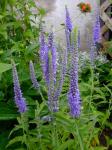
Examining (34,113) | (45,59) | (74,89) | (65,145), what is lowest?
(65,145)

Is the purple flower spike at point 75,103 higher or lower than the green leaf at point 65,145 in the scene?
higher

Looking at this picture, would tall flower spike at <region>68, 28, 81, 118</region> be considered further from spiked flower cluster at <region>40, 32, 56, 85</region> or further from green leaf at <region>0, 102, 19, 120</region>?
green leaf at <region>0, 102, 19, 120</region>

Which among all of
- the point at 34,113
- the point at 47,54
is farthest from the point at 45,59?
the point at 34,113

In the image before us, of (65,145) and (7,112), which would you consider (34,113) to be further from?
(65,145)

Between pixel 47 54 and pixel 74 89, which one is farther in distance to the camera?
pixel 47 54

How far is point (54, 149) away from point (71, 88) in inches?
25.3

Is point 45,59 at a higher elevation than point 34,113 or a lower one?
higher

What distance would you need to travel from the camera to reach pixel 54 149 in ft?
8.11

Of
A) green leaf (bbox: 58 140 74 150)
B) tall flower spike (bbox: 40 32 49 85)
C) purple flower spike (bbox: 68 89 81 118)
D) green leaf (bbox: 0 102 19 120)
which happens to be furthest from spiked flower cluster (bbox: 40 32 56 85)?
green leaf (bbox: 0 102 19 120)

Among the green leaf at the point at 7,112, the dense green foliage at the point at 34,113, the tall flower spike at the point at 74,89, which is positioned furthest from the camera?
the green leaf at the point at 7,112

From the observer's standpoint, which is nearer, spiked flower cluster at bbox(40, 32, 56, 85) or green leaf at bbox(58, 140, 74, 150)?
spiked flower cluster at bbox(40, 32, 56, 85)

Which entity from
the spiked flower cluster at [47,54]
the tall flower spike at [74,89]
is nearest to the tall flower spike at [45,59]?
the spiked flower cluster at [47,54]

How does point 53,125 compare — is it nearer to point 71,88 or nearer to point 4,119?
point 71,88

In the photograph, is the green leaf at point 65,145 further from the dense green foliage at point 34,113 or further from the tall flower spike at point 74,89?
the tall flower spike at point 74,89
